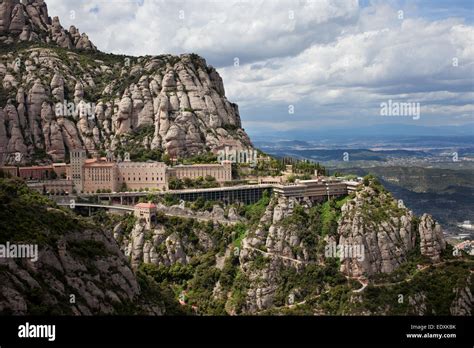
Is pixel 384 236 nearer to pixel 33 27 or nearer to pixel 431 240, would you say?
pixel 431 240

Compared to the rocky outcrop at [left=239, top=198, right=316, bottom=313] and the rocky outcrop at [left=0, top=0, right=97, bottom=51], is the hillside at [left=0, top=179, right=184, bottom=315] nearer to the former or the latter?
the rocky outcrop at [left=239, top=198, right=316, bottom=313]

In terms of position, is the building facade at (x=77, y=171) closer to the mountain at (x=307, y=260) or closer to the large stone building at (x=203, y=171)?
the large stone building at (x=203, y=171)

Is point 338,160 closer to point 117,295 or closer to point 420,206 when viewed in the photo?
point 420,206

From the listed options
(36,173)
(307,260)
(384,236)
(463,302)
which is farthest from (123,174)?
(463,302)

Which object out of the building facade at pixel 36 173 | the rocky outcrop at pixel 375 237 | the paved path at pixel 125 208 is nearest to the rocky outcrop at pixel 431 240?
the rocky outcrop at pixel 375 237

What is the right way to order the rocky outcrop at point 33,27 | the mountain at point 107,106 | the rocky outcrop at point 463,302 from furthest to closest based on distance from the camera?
the rocky outcrop at point 33,27 → the mountain at point 107,106 → the rocky outcrop at point 463,302

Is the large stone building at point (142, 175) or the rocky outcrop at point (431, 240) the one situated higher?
the large stone building at point (142, 175)

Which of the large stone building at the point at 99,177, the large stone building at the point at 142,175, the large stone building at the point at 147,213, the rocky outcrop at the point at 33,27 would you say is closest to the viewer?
the large stone building at the point at 147,213

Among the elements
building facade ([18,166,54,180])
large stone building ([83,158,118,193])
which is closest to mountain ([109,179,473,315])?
large stone building ([83,158,118,193])
